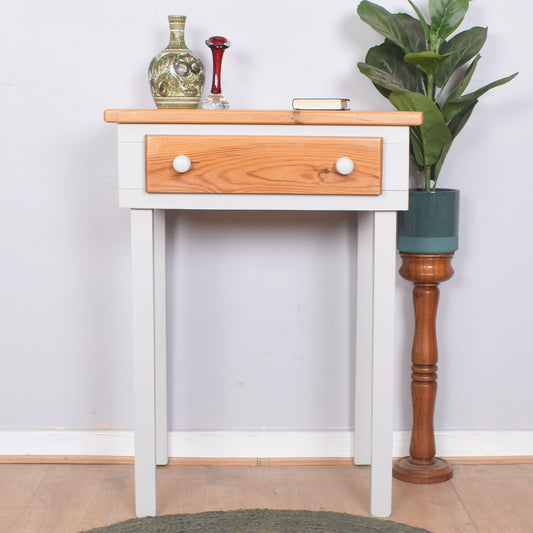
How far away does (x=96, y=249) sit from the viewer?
6.23 feet

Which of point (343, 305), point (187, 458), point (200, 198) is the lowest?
point (187, 458)

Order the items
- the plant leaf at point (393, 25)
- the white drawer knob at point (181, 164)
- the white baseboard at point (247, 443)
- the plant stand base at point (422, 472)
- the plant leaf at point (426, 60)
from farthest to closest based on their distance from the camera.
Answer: the white baseboard at point (247, 443) → the plant stand base at point (422, 472) → the plant leaf at point (393, 25) → the plant leaf at point (426, 60) → the white drawer knob at point (181, 164)

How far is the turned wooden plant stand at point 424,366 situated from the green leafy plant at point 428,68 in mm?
183

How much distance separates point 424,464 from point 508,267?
53 centimetres

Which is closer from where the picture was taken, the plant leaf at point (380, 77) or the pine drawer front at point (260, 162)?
the pine drawer front at point (260, 162)

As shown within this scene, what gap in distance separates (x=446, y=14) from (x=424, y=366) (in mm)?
795

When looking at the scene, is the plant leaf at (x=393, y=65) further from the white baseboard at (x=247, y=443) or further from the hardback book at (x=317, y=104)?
the white baseboard at (x=247, y=443)

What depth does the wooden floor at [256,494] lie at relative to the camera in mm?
1603

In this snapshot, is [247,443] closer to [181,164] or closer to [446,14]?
[181,164]

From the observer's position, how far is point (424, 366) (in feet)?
5.87

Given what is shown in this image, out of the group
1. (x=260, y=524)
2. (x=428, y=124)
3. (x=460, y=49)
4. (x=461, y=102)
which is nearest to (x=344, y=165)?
(x=428, y=124)

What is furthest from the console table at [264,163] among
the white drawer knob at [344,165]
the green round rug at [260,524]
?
the green round rug at [260,524]

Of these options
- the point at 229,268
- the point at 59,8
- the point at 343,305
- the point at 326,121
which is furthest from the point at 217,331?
the point at 59,8

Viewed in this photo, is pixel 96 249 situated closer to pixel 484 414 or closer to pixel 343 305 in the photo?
pixel 343 305
